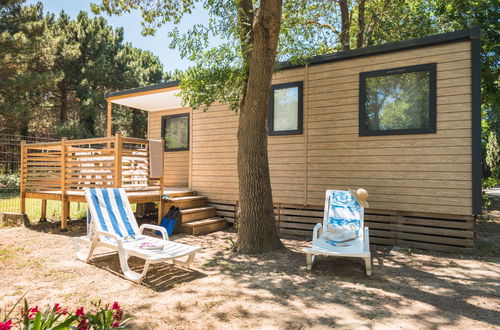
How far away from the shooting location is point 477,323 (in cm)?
281

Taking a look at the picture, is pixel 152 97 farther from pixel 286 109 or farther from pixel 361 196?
pixel 361 196

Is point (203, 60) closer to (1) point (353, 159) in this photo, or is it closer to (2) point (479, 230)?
(1) point (353, 159)

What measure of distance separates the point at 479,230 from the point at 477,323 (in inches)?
212

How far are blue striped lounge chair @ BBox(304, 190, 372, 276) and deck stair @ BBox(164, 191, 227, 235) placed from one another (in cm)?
261

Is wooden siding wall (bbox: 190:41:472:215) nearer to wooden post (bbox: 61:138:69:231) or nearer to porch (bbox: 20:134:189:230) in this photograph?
porch (bbox: 20:134:189:230)

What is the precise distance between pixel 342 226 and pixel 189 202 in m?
3.50

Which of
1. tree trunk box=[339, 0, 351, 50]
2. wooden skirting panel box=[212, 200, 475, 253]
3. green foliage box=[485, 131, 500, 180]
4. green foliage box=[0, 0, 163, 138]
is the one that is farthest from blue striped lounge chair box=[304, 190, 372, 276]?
green foliage box=[485, 131, 500, 180]

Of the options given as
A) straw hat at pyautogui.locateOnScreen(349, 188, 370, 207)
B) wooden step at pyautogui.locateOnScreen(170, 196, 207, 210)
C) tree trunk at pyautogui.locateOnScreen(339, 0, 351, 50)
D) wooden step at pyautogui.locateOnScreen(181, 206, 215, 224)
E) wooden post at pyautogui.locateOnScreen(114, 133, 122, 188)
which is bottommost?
wooden step at pyautogui.locateOnScreen(181, 206, 215, 224)

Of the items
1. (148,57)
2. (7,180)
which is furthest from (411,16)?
(148,57)

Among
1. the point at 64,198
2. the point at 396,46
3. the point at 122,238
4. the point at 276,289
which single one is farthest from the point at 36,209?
the point at 396,46

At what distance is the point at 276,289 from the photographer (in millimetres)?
3605

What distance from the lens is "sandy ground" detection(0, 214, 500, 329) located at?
2869 millimetres

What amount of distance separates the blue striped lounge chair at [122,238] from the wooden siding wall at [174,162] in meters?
3.97

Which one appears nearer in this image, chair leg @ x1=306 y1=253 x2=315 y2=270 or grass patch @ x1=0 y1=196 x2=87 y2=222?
chair leg @ x1=306 y1=253 x2=315 y2=270
